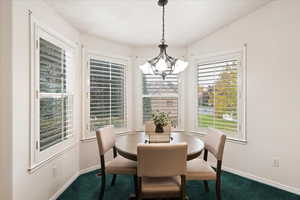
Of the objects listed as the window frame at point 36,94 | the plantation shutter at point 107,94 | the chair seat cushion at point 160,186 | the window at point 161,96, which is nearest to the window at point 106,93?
the plantation shutter at point 107,94

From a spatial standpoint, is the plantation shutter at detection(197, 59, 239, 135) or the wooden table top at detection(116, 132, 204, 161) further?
the plantation shutter at detection(197, 59, 239, 135)

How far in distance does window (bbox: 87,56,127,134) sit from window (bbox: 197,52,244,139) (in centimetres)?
158

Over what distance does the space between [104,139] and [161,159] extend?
107 cm

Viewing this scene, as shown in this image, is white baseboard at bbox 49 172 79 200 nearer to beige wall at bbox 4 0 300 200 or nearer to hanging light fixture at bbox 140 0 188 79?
beige wall at bbox 4 0 300 200

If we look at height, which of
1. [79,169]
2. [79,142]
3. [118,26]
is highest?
[118,26]

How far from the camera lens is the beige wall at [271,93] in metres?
2.46

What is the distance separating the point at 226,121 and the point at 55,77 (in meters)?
2.88

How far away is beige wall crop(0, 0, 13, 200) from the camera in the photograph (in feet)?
5.49

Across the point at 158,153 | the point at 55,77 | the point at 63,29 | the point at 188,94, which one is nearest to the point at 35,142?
the point at 55,77

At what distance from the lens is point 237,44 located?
122 inches

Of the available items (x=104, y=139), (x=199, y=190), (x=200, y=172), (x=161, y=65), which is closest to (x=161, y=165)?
(x=200, y=172)

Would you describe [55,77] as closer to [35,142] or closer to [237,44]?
[35,142]

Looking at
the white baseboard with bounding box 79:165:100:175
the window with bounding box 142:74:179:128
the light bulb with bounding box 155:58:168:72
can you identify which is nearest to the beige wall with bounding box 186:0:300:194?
the window with bounding box 142:74:179:128

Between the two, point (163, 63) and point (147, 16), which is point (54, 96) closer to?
point (163, 63)
